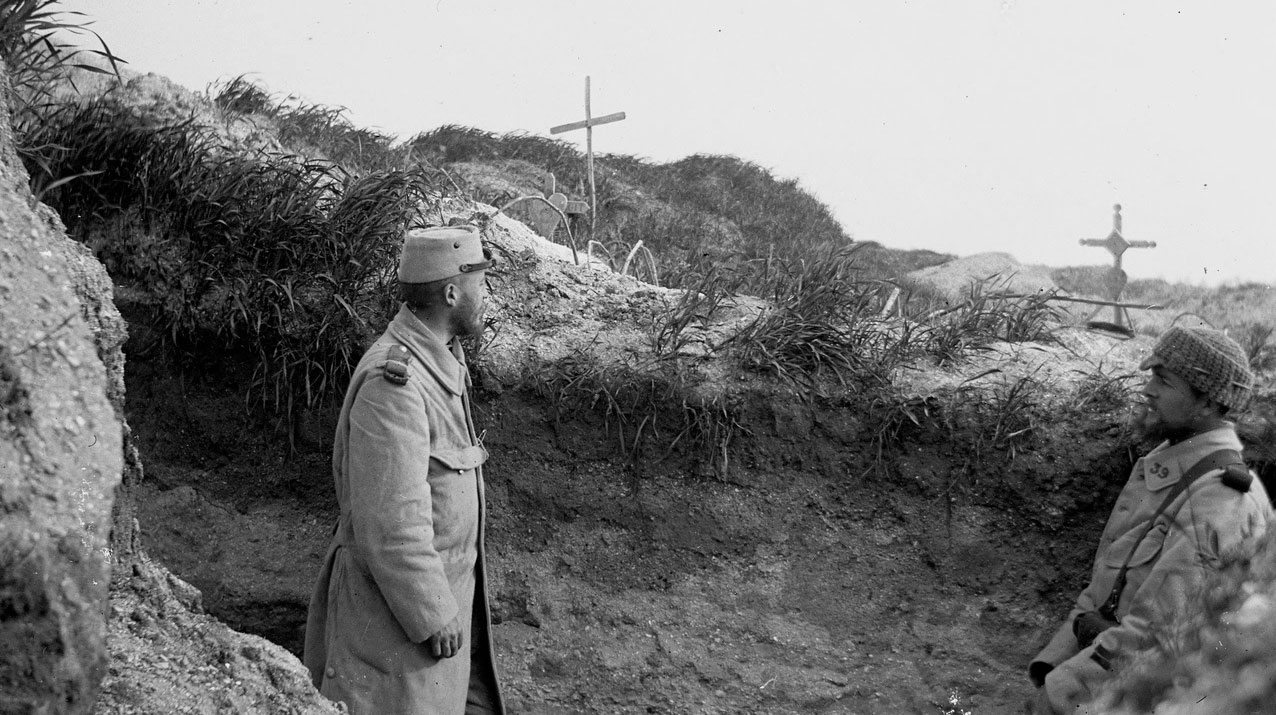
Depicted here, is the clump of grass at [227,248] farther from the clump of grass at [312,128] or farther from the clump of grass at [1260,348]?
the clump of grass at [1260,348]

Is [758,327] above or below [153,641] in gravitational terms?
above

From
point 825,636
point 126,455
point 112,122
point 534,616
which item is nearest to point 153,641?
point 126,455

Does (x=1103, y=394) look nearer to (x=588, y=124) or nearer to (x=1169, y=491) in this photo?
(x=1169, y=491)

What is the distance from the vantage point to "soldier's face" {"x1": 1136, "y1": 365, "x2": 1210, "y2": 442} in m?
3.83

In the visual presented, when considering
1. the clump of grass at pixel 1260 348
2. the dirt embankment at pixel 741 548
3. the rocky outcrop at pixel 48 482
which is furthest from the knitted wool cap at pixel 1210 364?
the rocky outcrop at pixel 48 482

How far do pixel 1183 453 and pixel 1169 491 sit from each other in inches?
6.0

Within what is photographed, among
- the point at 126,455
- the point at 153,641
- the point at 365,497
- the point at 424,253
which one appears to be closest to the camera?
the point at 153,641

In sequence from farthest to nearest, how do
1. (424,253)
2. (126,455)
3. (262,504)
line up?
(262,504)
(424,253)
(126,455)

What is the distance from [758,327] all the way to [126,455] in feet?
11.0

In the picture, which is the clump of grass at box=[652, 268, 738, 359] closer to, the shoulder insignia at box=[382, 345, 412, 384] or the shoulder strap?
the shoulder insignia at box=[382, 345, 412, 384]

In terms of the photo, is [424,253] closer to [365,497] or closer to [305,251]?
[365,497]

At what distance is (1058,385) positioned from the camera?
5.21 m

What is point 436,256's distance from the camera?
3832 mm

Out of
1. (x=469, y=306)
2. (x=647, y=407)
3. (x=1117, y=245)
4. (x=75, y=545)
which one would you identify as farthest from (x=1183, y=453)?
(x=1117, y=245)
